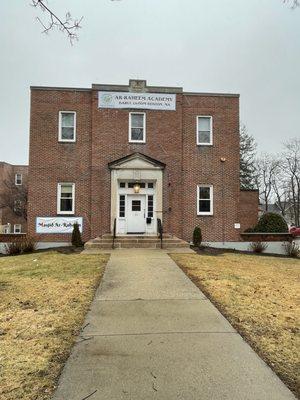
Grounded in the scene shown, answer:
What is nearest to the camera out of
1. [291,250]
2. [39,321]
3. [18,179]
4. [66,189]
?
[39,321]

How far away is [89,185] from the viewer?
776 inches

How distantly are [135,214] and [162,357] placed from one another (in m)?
15.0

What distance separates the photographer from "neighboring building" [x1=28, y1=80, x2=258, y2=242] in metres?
19.5

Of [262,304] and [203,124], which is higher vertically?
[203,124]

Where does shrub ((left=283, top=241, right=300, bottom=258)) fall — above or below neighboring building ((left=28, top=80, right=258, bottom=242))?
below

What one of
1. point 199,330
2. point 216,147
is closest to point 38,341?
point 199,330

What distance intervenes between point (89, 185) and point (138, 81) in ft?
19.8

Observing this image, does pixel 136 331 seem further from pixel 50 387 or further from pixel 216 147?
pixel 216 147

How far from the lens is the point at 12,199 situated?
4609 centimetres

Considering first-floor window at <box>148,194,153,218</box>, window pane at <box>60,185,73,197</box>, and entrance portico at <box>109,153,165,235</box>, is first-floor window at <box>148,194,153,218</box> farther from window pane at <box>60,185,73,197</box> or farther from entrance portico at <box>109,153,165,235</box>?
window pane at <box>60,185,73,197</box>

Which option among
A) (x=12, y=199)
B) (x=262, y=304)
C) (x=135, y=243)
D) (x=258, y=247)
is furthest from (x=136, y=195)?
(x=12, y=199)

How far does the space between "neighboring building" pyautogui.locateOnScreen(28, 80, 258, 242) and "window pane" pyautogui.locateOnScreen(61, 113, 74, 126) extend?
0.05 meters

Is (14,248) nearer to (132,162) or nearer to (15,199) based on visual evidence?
(132,162)

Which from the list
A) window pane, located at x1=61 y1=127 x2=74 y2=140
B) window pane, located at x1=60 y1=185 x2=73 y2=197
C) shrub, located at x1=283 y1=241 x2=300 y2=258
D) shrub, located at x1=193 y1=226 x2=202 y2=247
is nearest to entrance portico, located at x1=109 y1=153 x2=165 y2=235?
shrub, located at x1=193 y1=226 x2=202 y2=247
